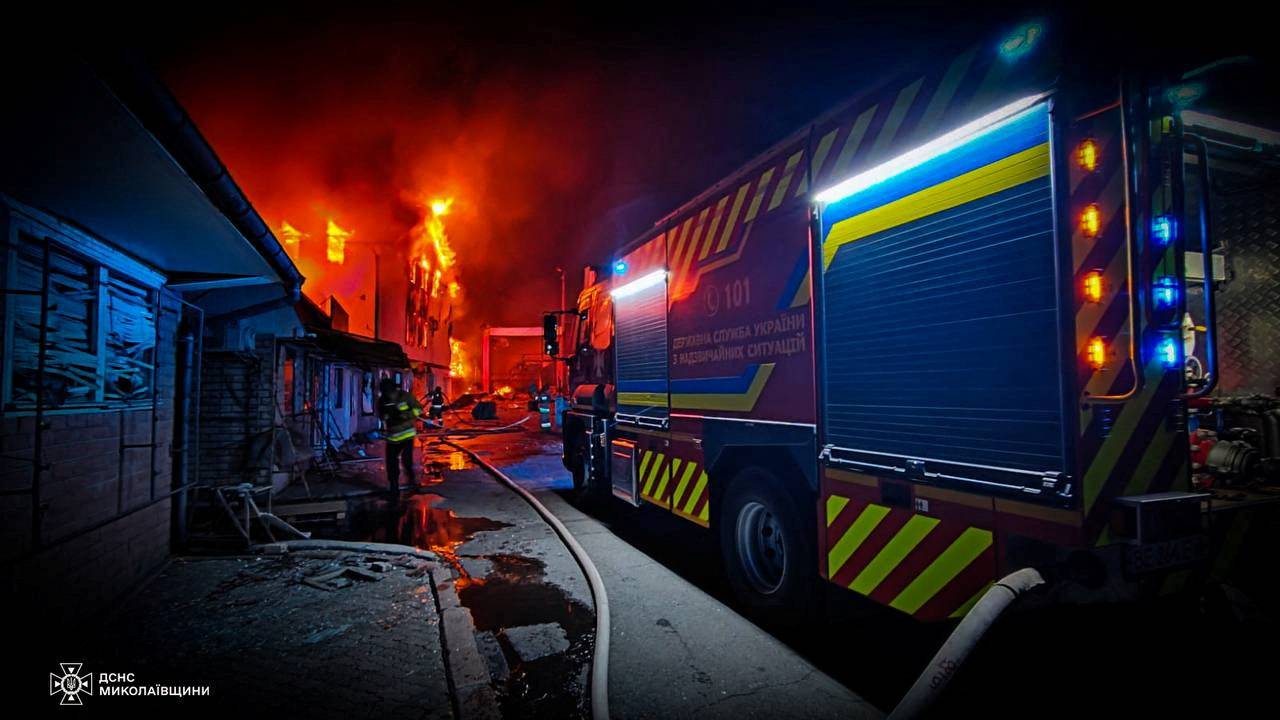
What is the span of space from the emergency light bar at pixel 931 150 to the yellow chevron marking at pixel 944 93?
0.09 meters

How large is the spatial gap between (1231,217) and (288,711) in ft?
20.3

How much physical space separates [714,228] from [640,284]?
1570 millimetres

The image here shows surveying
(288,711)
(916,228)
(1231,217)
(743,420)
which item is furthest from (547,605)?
(1231,217)

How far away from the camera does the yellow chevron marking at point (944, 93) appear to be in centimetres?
257

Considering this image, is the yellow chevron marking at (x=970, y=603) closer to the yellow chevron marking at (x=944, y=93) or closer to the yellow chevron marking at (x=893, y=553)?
the yellow chevron marking at (x=893, y=553)

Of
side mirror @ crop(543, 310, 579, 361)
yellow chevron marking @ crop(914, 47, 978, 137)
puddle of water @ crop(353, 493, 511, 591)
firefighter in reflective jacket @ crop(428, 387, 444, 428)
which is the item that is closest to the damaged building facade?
puddle of water @ crop(353, 493, 511, 591)

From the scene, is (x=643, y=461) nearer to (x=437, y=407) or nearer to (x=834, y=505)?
(x=834, y=505)

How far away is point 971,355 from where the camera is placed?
8.14 feet

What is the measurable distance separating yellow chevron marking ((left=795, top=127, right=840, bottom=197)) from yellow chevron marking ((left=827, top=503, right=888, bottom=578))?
2.04 meters

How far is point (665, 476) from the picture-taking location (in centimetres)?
526

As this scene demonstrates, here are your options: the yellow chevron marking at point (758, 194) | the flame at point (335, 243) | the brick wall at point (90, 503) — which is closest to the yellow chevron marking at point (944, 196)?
the yellow chevron marking at point (758, 194)

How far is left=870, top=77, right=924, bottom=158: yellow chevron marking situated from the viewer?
2.83m

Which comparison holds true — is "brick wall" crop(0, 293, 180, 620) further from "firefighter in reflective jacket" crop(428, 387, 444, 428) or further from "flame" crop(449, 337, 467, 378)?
"flame" crop(449, 337, 467, 378)

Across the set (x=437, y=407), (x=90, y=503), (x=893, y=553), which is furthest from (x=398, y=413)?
(x=437, y=407)
